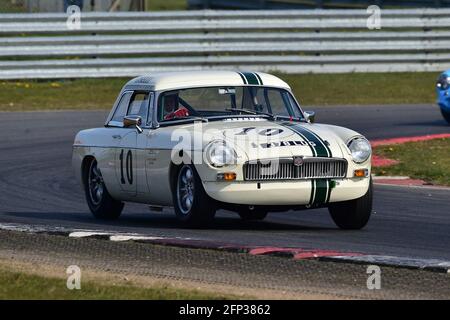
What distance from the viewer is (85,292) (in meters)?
7.50

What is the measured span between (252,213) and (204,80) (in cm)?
132

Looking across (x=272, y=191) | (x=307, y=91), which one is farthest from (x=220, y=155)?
(x=307, y=91)

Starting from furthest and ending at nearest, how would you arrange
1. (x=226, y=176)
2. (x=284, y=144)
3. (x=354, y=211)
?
(x=354, y=211) → (x=284, y=144) → (x=226, y=176)

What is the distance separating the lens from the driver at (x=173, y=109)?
11.2 m

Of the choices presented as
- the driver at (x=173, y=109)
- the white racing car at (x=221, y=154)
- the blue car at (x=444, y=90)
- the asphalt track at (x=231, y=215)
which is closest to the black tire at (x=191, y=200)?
the white racing car at (x=221, y=154)

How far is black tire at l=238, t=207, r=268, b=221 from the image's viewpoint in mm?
10274

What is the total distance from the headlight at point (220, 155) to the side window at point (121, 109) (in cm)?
203

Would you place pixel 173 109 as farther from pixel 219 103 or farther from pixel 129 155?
pixel 129 155

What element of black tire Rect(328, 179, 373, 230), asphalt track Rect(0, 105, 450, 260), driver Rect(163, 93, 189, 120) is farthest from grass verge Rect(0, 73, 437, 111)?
black tire Rect(328, 179, 373, 230)

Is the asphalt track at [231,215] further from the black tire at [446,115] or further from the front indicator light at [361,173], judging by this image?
the front indicator light at [361,173]

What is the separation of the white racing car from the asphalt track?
0.25 m

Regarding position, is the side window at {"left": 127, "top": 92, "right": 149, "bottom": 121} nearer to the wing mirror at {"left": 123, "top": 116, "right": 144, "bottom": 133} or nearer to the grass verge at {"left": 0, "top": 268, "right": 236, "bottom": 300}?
the wing mirror at {"left": 123, "top": 116, "right": 144, "bottom": 133}

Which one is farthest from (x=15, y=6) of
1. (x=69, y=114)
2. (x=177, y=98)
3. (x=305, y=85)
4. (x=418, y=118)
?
(x=177, y=98)
